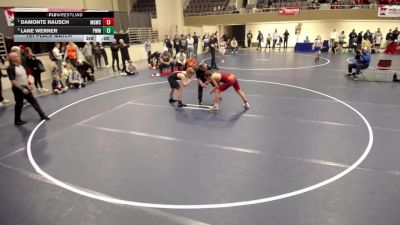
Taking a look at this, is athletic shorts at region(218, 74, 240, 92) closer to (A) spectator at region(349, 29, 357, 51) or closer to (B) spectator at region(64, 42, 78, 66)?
(B) spectator at region(64, 42, 78, 66)

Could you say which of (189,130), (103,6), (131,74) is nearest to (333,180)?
(189,130)

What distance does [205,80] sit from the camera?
833cm

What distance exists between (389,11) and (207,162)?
72.3 ft

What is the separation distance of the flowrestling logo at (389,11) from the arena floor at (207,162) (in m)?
15.2

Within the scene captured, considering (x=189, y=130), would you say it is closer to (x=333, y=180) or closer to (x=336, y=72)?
(x=333, y=180)

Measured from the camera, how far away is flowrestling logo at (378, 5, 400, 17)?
66.6 feet

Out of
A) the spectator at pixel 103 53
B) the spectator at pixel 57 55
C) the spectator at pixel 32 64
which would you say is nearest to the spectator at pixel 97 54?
the spectator at pixel 103 53

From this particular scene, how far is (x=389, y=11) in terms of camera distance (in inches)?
810

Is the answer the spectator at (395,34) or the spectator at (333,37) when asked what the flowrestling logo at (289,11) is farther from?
the spectator at (395,34)

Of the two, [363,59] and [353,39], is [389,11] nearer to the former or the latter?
[353,39]

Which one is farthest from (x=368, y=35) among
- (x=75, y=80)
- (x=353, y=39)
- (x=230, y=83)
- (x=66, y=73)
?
(x=66, y=73)

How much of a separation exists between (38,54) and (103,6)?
1039cm

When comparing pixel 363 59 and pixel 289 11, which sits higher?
pixel 289 11
